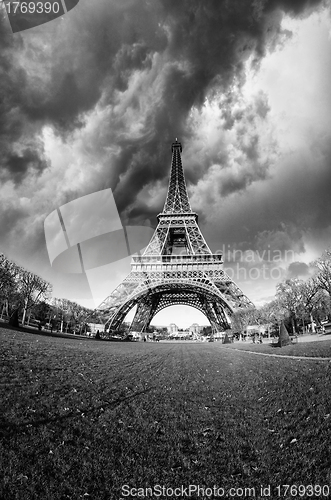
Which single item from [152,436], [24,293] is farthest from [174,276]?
[152,436]

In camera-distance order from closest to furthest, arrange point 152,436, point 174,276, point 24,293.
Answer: point 152,436, point 24,293, point 174,276

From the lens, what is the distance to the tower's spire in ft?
210

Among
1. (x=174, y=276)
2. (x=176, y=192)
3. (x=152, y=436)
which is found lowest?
(x=152, y=436)

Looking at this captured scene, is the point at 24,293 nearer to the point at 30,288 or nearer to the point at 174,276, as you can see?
the point at 30,288

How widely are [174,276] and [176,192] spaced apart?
2651cm

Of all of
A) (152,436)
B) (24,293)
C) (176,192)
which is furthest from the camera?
(176,192)

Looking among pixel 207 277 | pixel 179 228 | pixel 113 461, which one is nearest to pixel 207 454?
pixel 113 461

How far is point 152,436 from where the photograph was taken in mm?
4691

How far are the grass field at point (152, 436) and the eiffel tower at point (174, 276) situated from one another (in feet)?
123

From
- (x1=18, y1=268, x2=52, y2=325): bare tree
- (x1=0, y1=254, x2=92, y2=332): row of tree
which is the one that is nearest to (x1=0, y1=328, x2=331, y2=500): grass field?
(x1=0, y1=254, x2=92, y2=332): row of tree

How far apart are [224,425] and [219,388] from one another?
11.2 ft

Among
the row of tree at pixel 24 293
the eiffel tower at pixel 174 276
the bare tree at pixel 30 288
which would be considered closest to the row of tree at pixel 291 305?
the eiffel tower at pixel 174 276

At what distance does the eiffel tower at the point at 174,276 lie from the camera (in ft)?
148

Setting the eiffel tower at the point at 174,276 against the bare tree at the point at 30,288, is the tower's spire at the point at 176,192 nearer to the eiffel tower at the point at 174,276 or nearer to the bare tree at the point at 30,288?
the eiffel tower at the point at 174,276
